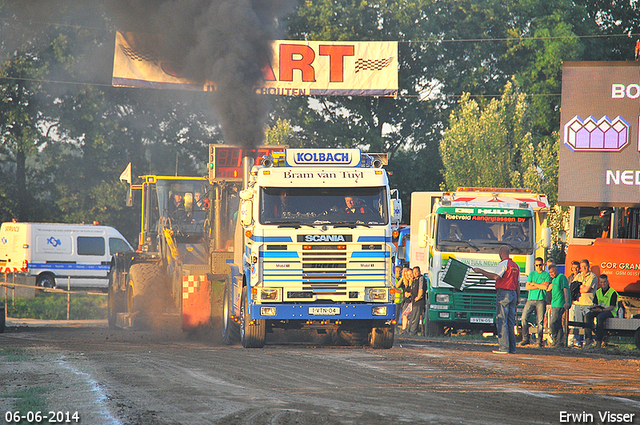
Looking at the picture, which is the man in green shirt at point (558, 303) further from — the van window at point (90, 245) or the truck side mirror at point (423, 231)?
the van window at point (90, 245)

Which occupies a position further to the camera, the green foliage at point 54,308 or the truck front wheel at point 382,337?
the green foliage at point 54,308

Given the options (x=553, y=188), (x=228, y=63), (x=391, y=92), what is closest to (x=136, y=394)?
(x=228, y=63)

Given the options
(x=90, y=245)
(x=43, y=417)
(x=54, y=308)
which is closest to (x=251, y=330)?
(x=43, y=417)

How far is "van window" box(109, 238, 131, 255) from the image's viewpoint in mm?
36125

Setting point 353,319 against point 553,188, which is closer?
point 353,319

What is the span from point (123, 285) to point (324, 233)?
369 inches

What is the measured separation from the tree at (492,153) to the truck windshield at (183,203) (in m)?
17.6

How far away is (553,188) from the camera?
35438 millimetres

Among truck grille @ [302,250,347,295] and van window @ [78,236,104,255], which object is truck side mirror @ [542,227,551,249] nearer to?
truck grille @ [302,250,347,295]

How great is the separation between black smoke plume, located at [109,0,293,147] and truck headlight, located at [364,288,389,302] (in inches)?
248

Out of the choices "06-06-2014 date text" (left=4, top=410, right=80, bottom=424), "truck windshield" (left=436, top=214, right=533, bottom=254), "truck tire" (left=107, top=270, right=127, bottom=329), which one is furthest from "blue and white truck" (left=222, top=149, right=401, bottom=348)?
"truck tire" (left=107, top=270, right=127, bottom=329)

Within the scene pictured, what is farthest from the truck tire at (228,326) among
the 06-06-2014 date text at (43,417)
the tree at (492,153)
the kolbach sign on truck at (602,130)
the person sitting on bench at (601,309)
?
the tree at (492,153)

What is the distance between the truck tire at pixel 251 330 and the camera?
1522cm

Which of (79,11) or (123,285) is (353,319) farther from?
(79,11)
